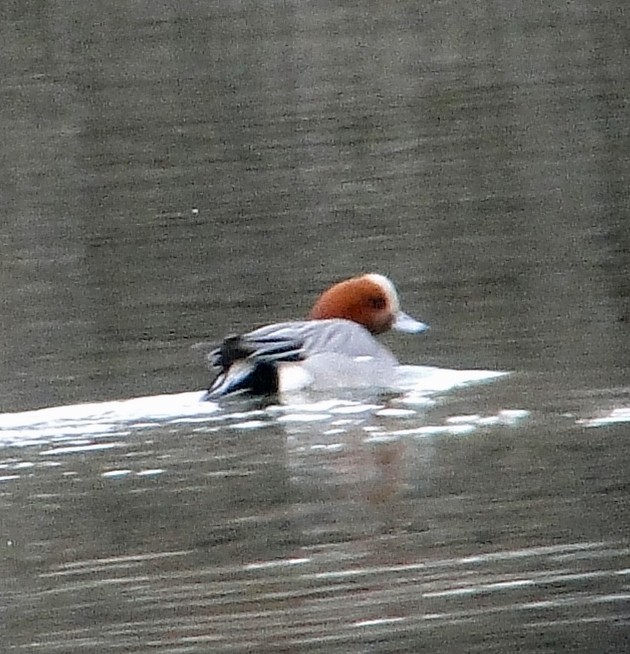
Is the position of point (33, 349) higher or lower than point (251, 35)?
lower

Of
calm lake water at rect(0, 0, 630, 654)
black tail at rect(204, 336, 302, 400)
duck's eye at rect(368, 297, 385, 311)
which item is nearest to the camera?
calm lake water at rect(0, 0, 630, 654)

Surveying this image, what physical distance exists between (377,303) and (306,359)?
58 cm

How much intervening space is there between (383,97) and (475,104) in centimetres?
57

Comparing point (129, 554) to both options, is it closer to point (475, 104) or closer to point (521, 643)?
point (521, 643)

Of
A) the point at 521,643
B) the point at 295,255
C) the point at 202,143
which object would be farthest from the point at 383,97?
the point at 521,643

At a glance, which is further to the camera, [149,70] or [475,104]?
[149,70]

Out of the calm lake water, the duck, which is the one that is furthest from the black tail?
the calm lake water

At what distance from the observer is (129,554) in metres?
3.71

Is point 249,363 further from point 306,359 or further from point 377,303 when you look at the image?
point 377,303

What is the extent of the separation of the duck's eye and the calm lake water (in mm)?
192

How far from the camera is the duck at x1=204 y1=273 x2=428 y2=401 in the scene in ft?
16.9

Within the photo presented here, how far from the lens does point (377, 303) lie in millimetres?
5762

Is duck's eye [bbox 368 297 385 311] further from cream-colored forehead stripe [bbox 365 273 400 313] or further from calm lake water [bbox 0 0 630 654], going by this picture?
calm lake water [bbox 0 0 630 654]

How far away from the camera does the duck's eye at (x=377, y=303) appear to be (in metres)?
5.76
